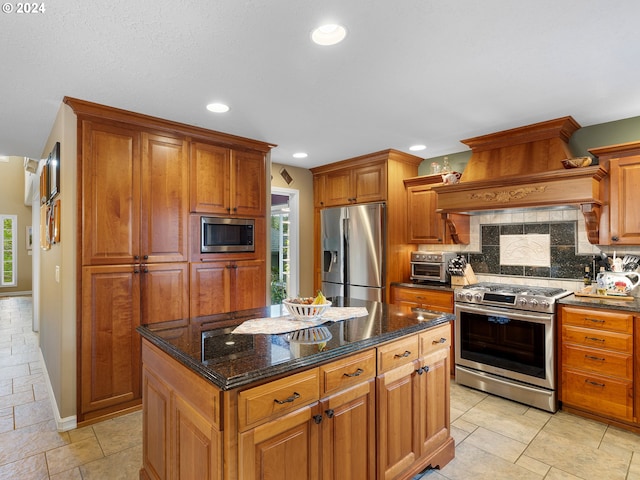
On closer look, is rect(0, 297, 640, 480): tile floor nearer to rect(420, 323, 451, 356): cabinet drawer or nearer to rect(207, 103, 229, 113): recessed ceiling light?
rect(420, 323, 451, 356): cabinet drawer

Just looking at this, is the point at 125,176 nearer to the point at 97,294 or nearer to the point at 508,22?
the point at 97,294

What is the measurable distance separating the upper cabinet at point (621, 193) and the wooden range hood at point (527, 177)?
74mm

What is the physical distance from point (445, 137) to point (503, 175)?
0.68m

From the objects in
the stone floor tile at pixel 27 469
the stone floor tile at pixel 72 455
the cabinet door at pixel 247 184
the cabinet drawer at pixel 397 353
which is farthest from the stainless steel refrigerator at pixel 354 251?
the stone floor tile at pixel 27 469

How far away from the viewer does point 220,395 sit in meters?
1.27

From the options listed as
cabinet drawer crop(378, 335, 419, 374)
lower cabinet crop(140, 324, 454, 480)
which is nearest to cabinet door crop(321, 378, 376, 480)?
lower cabinet crop(140, 324, 454, 480)

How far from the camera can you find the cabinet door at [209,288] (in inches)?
131

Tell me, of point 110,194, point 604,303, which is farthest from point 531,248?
point 110,194

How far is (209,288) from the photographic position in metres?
3.43

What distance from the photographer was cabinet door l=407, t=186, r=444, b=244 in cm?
419

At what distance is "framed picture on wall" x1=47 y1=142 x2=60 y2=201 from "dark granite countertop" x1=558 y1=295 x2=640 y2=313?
13.5ft

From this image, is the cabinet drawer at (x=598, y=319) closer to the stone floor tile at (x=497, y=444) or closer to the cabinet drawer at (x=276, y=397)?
the stone floor tile at (x=497, y=444)

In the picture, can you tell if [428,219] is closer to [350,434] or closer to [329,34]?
[329,34]

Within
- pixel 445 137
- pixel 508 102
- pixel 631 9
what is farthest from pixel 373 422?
pixel 445 137
